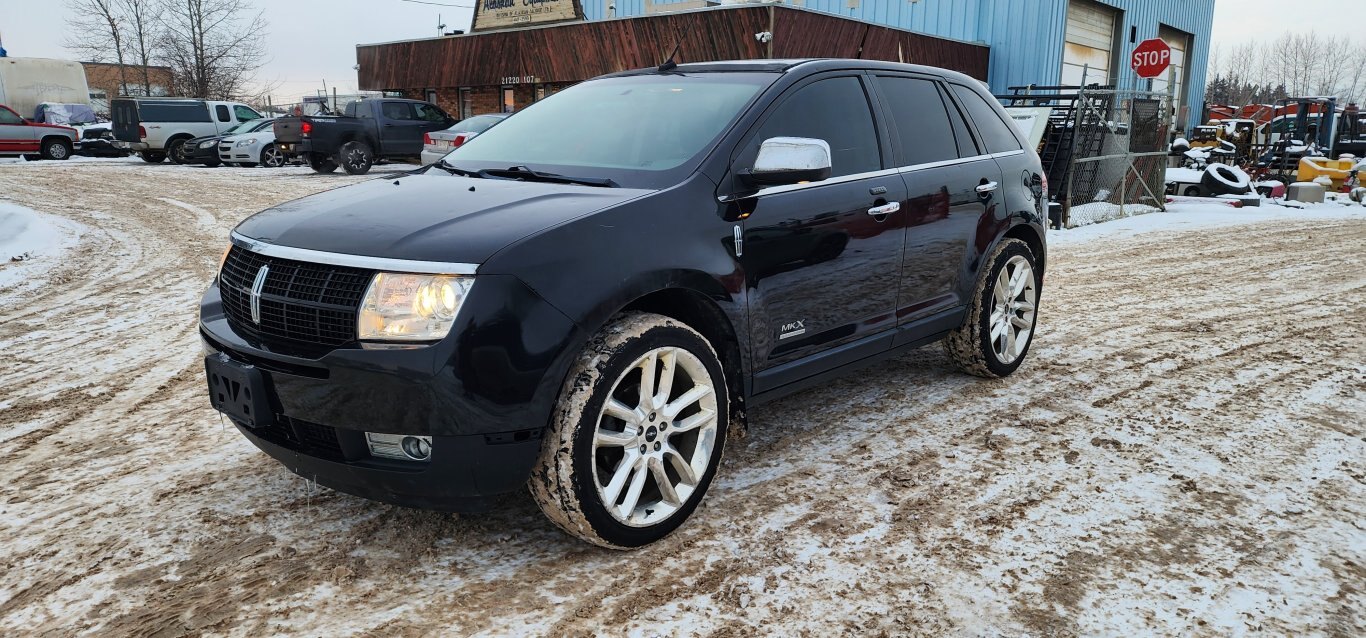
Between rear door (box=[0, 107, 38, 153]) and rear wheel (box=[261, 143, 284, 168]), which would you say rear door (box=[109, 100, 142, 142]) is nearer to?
rear door (box=[0, 107, 38, 153])

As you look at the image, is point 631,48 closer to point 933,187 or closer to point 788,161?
point 933,187

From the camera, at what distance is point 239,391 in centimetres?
281

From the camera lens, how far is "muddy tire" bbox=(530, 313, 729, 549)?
2719mm

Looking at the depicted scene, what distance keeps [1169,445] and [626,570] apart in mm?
2602

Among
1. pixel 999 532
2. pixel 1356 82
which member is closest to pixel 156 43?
pixel 999 532

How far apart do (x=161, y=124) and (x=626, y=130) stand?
85.6 ft

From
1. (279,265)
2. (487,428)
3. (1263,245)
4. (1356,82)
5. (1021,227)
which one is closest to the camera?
(487,428)

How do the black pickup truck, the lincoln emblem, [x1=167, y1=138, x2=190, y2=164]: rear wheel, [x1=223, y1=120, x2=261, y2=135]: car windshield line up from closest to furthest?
the lincoln emblem, the black pickup truck, [x1=223, y1=120, x2=261, y2=135]: car windshield, [x1=167, y1=138, x2=190, y2=164]: rear wheel

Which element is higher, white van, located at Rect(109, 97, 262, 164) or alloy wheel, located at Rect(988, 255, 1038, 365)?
white van, located at Rect(109, 97, 262, 164)

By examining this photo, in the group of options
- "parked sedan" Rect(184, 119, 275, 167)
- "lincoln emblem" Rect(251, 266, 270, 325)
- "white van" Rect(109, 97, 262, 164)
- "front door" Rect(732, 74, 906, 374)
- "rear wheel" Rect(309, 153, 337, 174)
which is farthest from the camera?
"white van" Rect(109, 97, 262, 164)

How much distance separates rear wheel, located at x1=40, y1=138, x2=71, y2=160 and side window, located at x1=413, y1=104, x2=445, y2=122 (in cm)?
1382

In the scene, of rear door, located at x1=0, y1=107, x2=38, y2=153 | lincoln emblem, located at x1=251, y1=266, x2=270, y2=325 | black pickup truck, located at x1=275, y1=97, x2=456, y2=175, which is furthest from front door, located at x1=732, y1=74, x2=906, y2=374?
rear door, located at x1=0, y1=107, x2=38, y2=153

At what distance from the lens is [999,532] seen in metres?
3.11

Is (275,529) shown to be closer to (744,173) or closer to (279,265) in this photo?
(279,265)
